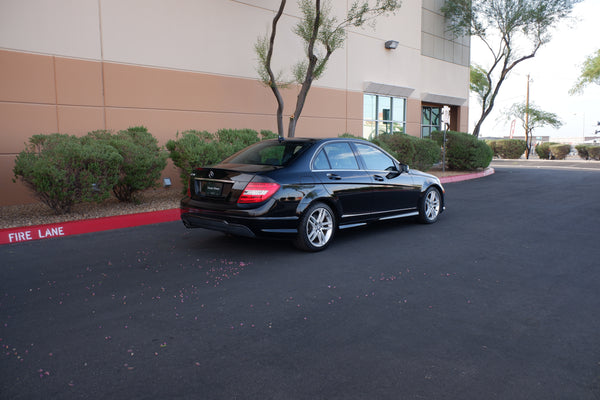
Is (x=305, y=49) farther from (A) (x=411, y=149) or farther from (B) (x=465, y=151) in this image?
(B) (x=465, y=151)

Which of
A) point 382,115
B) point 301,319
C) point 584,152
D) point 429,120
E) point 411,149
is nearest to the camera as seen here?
point 301,319

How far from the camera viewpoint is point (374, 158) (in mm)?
7664

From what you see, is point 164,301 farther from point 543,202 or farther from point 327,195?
point 543,202

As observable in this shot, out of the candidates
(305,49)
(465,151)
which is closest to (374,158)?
(305,49)

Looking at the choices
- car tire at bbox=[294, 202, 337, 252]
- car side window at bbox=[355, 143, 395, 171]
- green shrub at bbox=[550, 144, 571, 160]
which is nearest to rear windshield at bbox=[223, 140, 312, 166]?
car tire at bbox=[294, 202, 337, 252]

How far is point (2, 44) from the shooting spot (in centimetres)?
998

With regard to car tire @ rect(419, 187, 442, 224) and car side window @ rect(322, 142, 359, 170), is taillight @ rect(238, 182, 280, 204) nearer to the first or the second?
car side window @ rect(322, 142, 359, 170)

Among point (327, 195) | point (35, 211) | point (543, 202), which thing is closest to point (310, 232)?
point (327, 195)

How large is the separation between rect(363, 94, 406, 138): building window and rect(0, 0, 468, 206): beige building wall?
1.82 m

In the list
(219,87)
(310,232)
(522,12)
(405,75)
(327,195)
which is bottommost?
(310,232)

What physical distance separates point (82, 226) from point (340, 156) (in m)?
4.56

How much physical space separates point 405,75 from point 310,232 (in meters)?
17.2

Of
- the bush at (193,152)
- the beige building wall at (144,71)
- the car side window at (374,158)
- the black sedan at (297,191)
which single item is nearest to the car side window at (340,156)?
the black sedan at (297,191)

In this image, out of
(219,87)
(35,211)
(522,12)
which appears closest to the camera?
(35,211)
